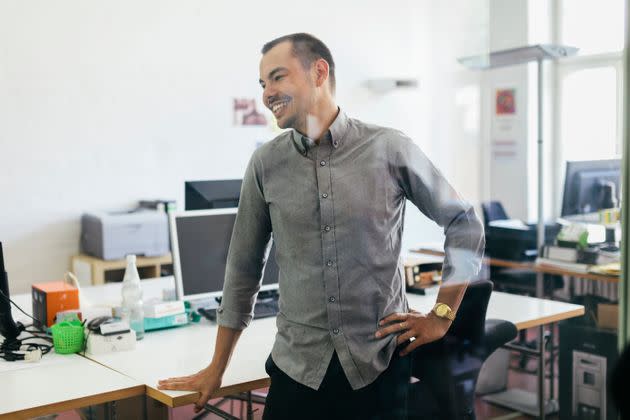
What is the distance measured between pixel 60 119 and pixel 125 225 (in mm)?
756

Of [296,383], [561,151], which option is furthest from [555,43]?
[296,383]

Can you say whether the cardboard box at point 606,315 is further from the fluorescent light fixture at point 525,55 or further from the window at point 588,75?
the fluorescent light fixture at point 525,55

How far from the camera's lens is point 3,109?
3.87 meters

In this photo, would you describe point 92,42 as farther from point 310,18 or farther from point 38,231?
point 310,18

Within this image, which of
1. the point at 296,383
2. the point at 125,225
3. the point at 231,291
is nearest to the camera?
the point at 296,383

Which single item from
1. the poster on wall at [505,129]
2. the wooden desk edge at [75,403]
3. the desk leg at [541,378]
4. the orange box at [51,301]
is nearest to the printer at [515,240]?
the desk leg at [541,378]

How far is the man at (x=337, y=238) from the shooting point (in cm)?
145

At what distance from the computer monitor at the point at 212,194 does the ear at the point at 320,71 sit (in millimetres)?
1021

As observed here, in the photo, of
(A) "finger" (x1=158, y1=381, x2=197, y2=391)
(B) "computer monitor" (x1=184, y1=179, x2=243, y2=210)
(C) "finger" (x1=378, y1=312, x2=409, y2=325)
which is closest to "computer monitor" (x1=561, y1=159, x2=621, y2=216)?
(B) "computer monitor" (x1=184, y1=179, x2=243, y2=210)

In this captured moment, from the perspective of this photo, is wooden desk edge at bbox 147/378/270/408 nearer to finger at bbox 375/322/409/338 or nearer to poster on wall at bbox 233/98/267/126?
finger at bbox 375/322/409/338

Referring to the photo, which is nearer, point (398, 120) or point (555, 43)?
point (555, 43)

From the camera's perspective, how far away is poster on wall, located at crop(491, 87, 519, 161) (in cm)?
519

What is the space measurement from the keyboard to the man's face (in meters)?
0.94

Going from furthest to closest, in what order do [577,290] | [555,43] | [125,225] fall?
[125,225] < [577,290] < [555,43]
